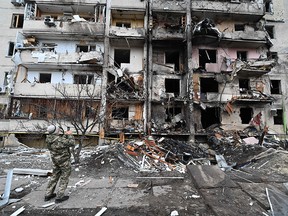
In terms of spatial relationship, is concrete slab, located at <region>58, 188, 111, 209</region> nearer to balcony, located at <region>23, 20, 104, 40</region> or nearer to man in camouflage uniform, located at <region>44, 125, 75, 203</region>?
man in camouflage uniform, located at <region>44, 125, 75, 203</region>

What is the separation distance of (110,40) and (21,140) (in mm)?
11522

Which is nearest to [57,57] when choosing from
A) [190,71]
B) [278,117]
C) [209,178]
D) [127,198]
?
[190,71]

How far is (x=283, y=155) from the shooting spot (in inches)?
310

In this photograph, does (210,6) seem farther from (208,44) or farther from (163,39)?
(163,39)

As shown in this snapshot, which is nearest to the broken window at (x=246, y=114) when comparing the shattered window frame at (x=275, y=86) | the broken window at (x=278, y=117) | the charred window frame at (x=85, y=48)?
the broken window at (x=278, y=117)

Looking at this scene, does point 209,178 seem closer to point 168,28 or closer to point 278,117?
point 168,28

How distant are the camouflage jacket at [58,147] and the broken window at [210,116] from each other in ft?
46.5

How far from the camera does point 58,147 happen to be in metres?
4.35

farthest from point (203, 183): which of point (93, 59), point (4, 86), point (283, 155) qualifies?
point (4, 86)

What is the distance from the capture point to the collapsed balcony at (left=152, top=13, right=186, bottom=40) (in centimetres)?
1523

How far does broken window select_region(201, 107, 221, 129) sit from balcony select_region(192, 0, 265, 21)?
9128 mm

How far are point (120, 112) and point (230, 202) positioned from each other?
40.3 ft

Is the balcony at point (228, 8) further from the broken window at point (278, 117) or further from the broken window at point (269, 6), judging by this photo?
the broken window at point (278, 117)

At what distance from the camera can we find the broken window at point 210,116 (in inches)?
635
